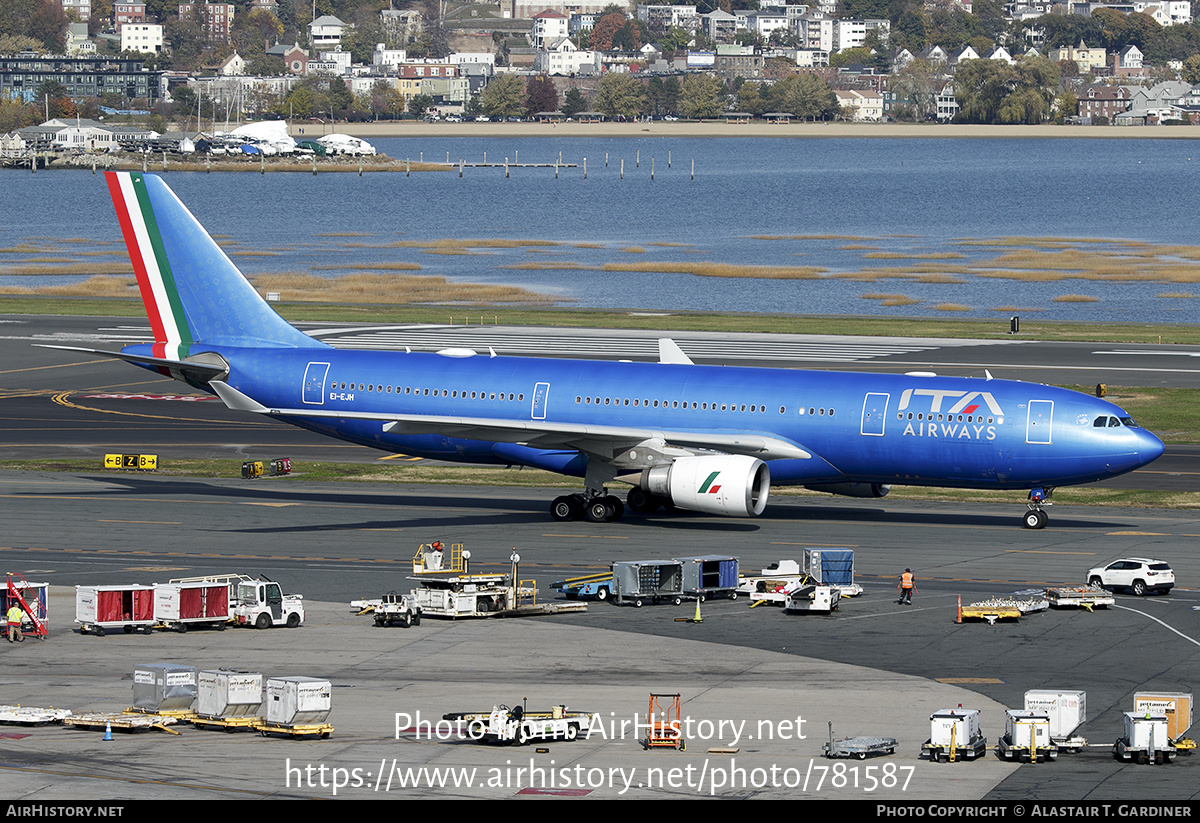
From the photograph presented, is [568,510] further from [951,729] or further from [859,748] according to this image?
[951,729]

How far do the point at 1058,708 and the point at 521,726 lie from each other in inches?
415

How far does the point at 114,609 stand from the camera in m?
44.3

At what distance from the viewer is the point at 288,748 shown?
32781 mm

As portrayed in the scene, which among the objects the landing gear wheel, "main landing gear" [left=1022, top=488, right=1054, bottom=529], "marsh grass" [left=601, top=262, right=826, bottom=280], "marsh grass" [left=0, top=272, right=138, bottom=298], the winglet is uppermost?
the winglet

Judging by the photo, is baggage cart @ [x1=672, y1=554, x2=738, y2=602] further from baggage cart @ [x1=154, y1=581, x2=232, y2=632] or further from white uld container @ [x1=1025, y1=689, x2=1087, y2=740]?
white uld container @ [x1=1025, y1=689, x2=1087, y2=740]

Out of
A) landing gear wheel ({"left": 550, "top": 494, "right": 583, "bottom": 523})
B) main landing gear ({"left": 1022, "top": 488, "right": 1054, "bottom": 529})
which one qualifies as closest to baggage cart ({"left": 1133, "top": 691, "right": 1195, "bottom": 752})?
main landing gear ({"left": 1022, "top": 488, "right": 1054, "bottom": 529})

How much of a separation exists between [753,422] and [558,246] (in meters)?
142

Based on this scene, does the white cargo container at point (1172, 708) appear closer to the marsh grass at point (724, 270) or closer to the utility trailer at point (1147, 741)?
the utility trailer at point (1147, 741)

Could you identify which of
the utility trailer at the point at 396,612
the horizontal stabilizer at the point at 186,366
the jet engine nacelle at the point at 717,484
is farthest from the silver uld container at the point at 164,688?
the horizontal stabilizer at the point at 186,366

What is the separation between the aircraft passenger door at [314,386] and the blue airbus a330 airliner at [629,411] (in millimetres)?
86

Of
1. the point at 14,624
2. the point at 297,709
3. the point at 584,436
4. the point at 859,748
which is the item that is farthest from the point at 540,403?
the point at 859,748

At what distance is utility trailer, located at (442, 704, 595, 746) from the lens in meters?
33.0

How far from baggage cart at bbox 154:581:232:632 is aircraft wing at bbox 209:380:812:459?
14.6m
